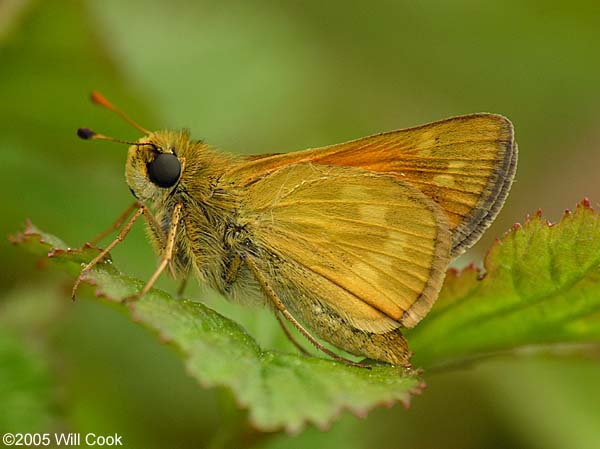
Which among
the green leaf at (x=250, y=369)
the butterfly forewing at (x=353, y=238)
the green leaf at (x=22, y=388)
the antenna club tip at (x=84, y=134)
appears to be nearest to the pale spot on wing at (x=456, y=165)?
the butterfly forewing at (x=353, y=238)

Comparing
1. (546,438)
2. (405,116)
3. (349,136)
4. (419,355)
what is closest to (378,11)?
(405,116)

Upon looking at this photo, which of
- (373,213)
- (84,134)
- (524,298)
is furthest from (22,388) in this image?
(524,298)

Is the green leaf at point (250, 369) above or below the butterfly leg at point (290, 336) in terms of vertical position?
below

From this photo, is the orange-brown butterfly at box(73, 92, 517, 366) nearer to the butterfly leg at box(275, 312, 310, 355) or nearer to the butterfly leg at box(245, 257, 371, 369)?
the butterfly leg at box(245, 257, 371, 369)

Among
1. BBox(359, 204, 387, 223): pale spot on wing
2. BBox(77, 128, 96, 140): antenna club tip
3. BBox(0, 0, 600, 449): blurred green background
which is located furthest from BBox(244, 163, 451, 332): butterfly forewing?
BBox(77, 128, 96, 140): antenna club tip

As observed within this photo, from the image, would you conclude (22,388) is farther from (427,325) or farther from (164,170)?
(427,325)

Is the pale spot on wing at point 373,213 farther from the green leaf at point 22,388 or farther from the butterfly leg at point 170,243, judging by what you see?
the green leaf at point 22,388

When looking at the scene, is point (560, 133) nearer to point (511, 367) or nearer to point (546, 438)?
Result: point (511, 367)

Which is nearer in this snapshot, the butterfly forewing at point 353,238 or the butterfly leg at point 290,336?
the butterfly forewing at point 353,238
